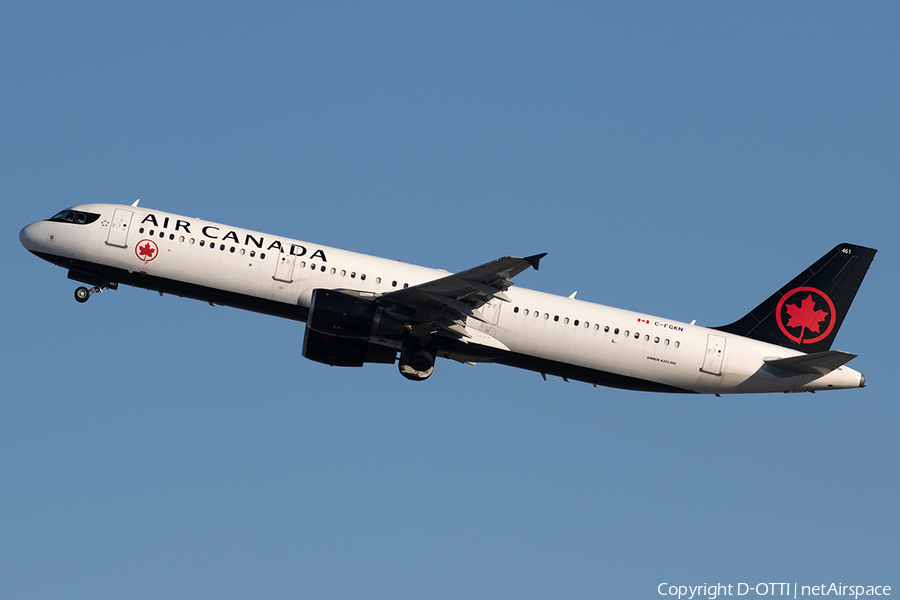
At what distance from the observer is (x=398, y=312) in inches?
1710

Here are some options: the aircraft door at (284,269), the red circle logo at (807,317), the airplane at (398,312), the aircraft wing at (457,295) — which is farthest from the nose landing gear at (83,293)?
the red circle logo at (807,317)

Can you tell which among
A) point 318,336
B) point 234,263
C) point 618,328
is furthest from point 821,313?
point 234,263

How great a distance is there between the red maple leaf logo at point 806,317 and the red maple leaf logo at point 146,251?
93.3 feet

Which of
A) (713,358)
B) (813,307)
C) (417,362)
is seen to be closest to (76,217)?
(417,362)

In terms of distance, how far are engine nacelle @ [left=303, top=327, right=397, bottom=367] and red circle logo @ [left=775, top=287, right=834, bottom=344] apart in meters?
17.9

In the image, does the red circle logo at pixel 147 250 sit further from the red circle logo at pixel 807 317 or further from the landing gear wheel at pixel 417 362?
the red circle logo at pixel 807 317

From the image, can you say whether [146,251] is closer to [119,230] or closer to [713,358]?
[119,230]

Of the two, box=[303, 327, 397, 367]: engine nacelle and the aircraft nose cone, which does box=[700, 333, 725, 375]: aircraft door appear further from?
the aircraft nose cone

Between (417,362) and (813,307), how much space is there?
60.7 feet

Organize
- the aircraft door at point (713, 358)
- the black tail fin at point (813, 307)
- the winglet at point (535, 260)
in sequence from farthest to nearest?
the black tail fin at point (813, 307) < the aircraft door at point (713, 358) < the winglet at point (535, 260)

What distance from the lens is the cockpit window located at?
44969mm

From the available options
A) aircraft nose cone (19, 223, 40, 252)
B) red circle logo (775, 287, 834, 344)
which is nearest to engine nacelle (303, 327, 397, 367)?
aircraft nose cone (19, 223, 40, 252)

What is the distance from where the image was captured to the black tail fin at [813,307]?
157 ft

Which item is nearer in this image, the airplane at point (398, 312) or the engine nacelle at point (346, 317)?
the engine nacelle at point (346, 317)
